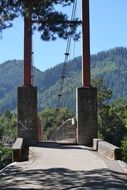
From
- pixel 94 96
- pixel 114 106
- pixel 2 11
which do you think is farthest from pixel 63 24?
pixel 114 106

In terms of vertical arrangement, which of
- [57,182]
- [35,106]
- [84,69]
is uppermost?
[84,69]

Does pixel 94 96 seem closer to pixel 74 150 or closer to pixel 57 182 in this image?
pixel 74 150

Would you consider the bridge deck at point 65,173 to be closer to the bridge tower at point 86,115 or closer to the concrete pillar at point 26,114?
the bridge tower at point 86,115

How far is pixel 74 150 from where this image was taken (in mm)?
21312

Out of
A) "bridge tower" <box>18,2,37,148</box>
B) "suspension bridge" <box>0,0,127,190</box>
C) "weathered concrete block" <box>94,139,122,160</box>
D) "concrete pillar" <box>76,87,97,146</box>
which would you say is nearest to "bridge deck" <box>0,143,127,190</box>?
"suspension bridge" <box>0,0,127,190</box>

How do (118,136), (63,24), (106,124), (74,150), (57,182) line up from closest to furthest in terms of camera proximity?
(57,182) < (63,24) < (74,150) < (118,136) < (106,124)

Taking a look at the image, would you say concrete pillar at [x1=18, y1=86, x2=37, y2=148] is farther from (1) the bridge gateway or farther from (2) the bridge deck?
(2) the bridge deck

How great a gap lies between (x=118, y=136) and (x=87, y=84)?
57.2 meters

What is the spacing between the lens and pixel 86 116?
2411cm

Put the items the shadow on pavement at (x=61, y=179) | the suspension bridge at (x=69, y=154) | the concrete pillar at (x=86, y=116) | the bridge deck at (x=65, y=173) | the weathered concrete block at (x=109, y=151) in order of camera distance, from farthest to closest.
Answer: the concrete pillar at (x=86, y=116)
the weathered concrete block at (x=109, y=151)
the suspension bridge at (x=69, y=154)
the bridge deck at (x=65, y=173)
the shadow on pavement at (x=61, y=179)

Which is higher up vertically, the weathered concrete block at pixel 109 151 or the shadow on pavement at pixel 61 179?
the weathered concrete block at pixel 109 151

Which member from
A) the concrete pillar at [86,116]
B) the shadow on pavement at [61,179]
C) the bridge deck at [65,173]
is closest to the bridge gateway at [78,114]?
the concrete pillar at [86,116]

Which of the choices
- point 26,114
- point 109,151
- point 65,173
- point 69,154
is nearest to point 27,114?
point 26,114

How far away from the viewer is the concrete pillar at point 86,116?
78.8ft
